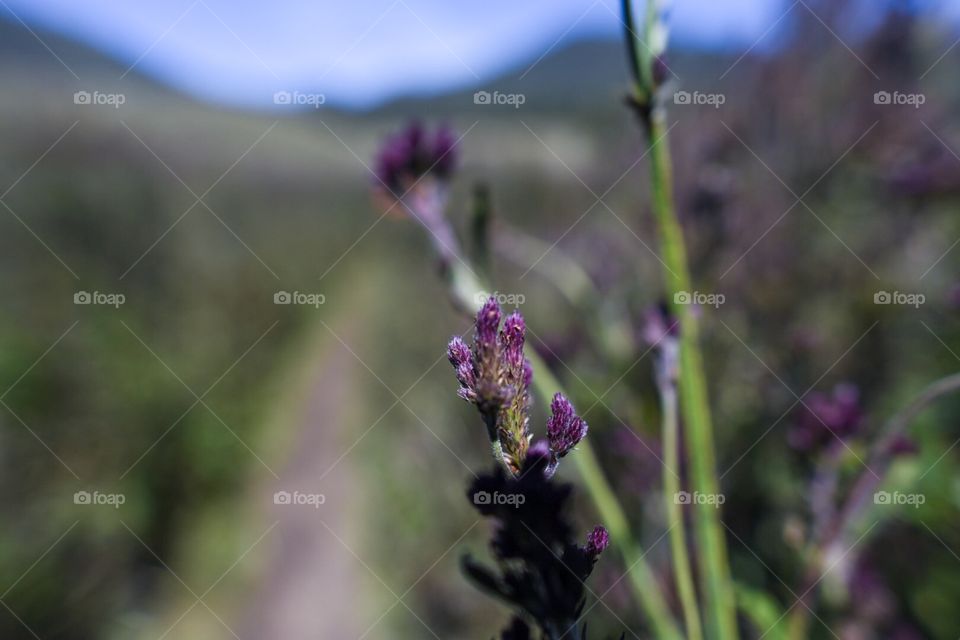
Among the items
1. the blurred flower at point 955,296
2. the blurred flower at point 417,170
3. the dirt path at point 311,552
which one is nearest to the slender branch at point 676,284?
the blurred flower at point 417,170

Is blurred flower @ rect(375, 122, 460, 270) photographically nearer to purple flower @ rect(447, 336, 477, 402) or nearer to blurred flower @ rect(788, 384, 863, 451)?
purple flower @ rect(447, 336, 477, 402)

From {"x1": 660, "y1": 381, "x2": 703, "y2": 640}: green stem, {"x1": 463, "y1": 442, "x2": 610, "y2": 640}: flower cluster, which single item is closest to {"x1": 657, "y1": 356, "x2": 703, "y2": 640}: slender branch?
{"x1": 660, "y1": 381, "x2": 703, "y2": 640}: green stem

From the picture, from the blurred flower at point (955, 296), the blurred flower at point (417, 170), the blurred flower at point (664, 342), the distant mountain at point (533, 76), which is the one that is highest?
the distant mountain at point (533, 76)

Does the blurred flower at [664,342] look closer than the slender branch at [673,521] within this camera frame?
No

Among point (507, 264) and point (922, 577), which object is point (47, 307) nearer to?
point (507, 264)

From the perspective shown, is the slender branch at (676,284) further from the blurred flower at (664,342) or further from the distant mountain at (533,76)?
the distant mountain at (533,76)

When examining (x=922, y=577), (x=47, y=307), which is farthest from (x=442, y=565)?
(x=47, y=307)
